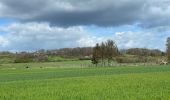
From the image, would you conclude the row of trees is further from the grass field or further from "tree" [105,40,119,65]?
the grass field

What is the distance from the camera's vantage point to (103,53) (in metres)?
154

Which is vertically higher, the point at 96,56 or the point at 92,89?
the point at 96,56

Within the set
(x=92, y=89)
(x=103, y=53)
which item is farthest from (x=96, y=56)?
(x=92, y=89)

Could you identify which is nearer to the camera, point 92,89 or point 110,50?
point 92,89

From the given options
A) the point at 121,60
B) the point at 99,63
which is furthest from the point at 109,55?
the point at 121,60

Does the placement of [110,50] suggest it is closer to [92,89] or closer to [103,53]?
[103,53]

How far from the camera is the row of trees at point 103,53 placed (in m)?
152

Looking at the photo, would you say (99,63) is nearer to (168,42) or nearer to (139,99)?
(168,42)

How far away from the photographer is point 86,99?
21.1 meters

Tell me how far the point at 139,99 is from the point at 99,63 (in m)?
136

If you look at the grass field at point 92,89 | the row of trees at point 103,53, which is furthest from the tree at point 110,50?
the grass field at point 92,89

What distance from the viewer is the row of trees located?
499 ft


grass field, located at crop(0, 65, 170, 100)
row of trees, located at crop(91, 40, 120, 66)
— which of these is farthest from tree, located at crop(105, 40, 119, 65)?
grass field, located at crop(0, 65, 170, 100)

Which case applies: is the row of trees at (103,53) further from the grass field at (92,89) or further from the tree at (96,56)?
the grass field at (92,89)
